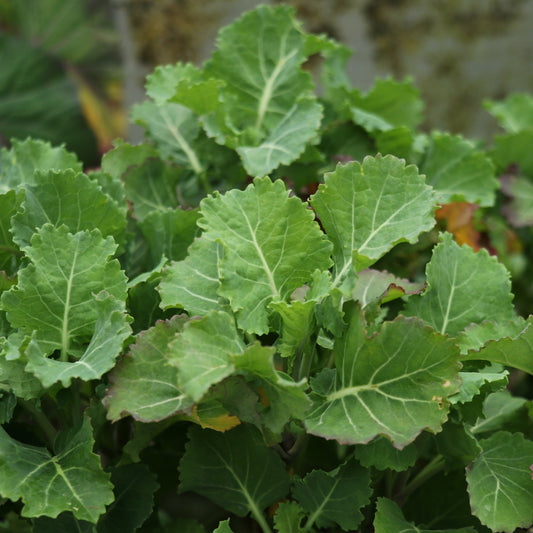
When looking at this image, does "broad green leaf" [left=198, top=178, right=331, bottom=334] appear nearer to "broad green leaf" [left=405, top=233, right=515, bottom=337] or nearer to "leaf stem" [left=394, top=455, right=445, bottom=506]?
"broad green leaf" [left=405, top=233, right=515, bottom=337]

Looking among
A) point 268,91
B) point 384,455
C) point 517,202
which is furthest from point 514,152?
point 384,455

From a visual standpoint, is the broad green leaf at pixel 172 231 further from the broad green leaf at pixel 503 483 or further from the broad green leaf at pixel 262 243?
the broad green leaf at pixel 503 483

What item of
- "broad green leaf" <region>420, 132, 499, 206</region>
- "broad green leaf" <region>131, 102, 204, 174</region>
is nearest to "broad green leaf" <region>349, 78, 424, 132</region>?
"broad green leaf" <region>420, 132, 499, 206</region>

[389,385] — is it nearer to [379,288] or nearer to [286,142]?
[379,288]

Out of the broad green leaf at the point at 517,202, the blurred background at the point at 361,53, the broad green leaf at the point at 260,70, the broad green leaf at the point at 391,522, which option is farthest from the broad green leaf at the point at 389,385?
the blurred background at the point at 361,53

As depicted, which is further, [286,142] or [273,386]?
[286,142]
